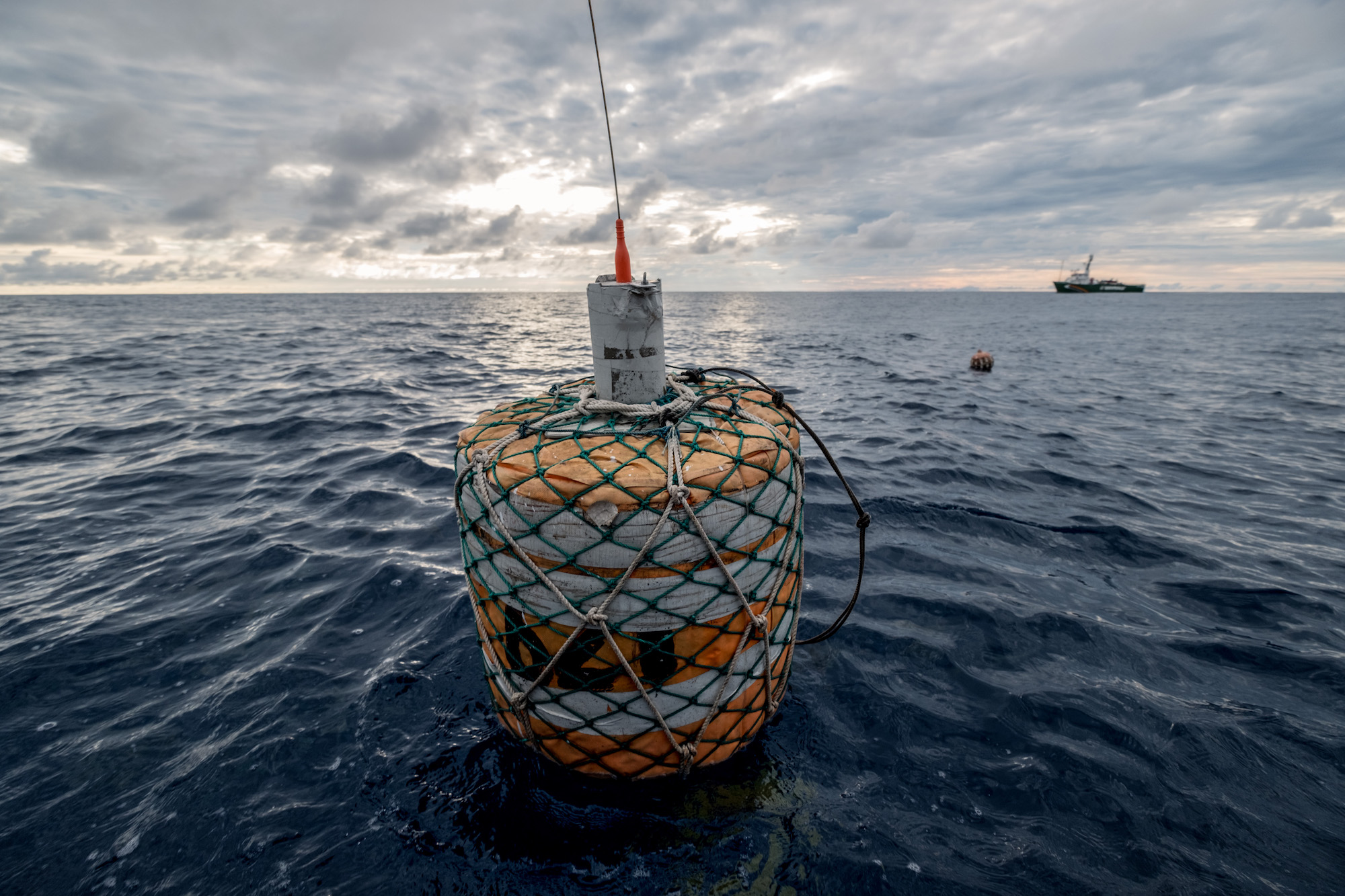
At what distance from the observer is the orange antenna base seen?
3.27m

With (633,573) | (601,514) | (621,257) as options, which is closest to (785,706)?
(633,573)

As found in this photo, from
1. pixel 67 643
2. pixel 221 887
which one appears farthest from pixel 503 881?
pixel 67 643

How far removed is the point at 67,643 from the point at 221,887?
346 cm

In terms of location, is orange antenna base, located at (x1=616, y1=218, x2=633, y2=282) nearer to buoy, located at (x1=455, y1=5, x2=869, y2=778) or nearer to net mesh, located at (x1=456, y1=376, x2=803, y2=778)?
buoy, located at (x1=455, y1=5, x2=869, y2=778)

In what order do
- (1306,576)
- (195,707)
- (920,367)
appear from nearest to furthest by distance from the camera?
(195,707), (1306,576), (920,367)

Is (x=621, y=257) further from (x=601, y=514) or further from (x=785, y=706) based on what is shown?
(x=785, y=706)

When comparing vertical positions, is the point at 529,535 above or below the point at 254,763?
above

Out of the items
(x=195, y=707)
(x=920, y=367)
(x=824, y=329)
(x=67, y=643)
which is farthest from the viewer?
(x=824, y=329)

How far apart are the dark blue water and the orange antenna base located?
3218 millimetres

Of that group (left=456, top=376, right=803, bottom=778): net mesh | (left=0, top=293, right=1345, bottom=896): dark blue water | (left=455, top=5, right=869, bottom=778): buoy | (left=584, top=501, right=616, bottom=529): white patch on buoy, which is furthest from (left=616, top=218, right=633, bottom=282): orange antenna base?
(left=0, top=293, right=1345, bottom=896): dark blue water

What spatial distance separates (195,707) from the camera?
3.98 metres

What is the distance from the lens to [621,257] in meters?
3.29

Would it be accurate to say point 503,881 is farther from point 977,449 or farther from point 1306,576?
point 977,449

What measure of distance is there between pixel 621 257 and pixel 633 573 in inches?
79.2
